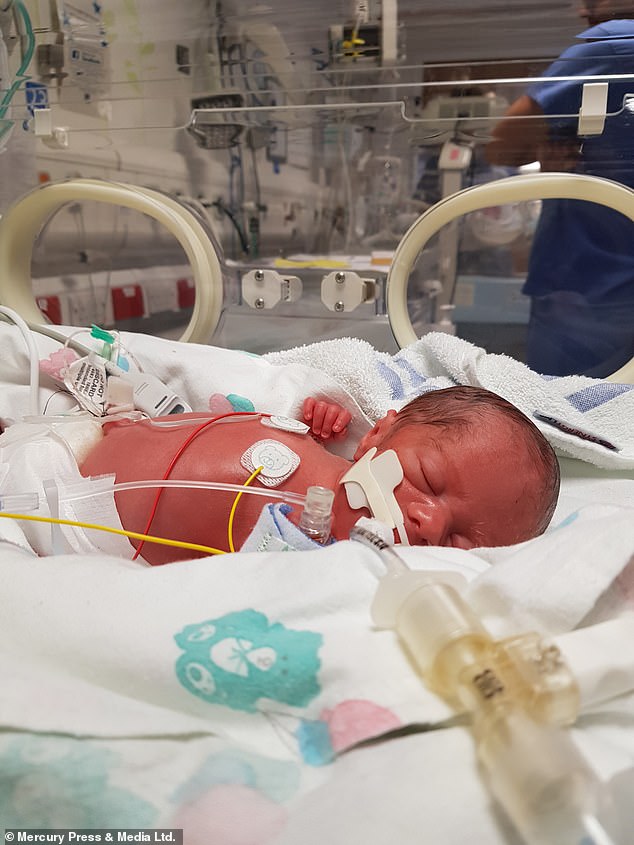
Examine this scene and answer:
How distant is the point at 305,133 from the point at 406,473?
1.14 meters

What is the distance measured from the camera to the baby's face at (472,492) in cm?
84

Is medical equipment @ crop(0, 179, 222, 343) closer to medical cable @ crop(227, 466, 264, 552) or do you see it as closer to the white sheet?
medical cable @ crop(227, 466, 264, 552)

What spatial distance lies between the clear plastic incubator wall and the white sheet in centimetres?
95

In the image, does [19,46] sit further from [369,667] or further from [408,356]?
[369,667]

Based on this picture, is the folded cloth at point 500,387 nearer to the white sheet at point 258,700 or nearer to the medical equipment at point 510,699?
the white sheet at point 258,700

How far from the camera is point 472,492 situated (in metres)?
0.84

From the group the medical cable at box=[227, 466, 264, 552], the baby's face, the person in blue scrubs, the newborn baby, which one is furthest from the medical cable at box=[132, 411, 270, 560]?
the person in blue scrubs

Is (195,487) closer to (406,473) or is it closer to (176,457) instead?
(176,457)

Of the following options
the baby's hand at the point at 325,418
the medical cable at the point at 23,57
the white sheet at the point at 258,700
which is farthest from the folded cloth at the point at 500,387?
the medical cable at the point at 23,57

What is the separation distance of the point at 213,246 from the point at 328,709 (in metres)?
1.16

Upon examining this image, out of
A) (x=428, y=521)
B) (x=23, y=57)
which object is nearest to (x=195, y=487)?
(x=428, y=521)

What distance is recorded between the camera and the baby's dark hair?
0.87 meters

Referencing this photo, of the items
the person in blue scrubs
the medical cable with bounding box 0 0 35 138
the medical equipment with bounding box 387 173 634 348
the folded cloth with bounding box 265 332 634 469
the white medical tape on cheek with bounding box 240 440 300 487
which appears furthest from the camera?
the medical cable with bounding box 0 0 35 138

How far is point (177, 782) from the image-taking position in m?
0.47
